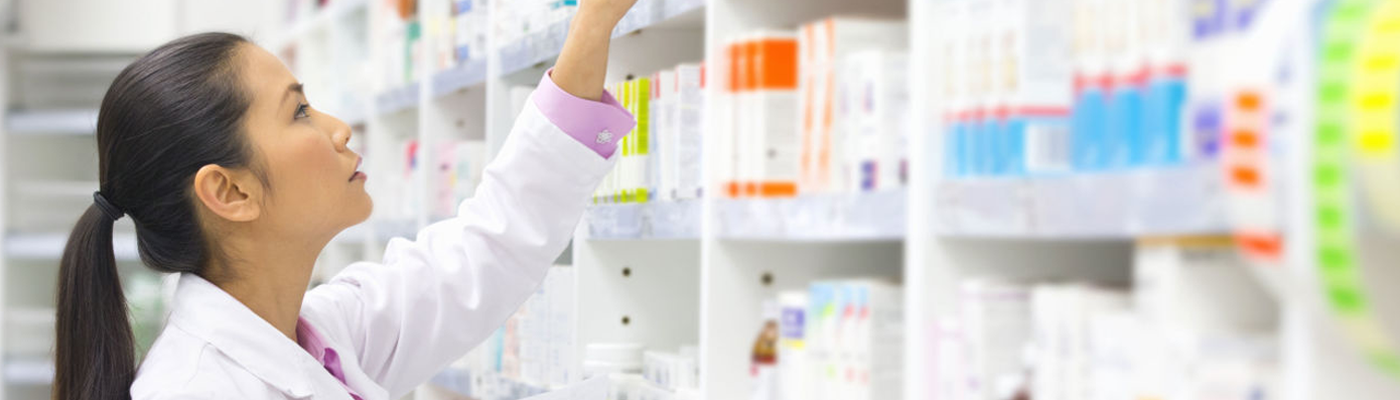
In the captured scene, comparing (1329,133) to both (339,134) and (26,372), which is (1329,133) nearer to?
(339,134)

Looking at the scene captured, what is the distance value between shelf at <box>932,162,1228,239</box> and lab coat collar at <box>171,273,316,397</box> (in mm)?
989

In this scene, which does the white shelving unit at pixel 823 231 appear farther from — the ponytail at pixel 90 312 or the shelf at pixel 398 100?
the ponytail at pixel 90 312

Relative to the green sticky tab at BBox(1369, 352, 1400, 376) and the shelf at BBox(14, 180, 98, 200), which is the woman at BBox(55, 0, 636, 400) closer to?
the green sticky tab at BBox(1369, 352, 1400, 376)

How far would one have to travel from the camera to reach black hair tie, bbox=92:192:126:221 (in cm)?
214

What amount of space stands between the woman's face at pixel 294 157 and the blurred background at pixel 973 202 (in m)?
0.34

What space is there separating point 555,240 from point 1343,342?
1.36 meters

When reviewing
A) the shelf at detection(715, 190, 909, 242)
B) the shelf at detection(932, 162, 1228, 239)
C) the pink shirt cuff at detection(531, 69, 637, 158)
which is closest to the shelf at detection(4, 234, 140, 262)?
the pink shirt cuff at detection(531, 69, 637, 158)

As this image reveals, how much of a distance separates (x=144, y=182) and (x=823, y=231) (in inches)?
40.0

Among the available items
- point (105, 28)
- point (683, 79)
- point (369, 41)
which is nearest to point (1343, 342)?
point (683, 79)

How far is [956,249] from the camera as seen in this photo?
5.32 ft

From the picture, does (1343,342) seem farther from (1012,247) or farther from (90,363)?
(90,363)

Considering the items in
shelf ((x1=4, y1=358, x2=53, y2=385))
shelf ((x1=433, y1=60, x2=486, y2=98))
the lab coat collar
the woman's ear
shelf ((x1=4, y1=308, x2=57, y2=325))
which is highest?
shelf ((x1=433, y1=60, x2=486, y2=98))

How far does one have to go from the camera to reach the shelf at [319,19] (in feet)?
13.8

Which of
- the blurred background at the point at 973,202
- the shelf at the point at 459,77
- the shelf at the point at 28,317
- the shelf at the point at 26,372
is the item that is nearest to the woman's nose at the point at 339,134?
the blurred background at the point at 973,202
